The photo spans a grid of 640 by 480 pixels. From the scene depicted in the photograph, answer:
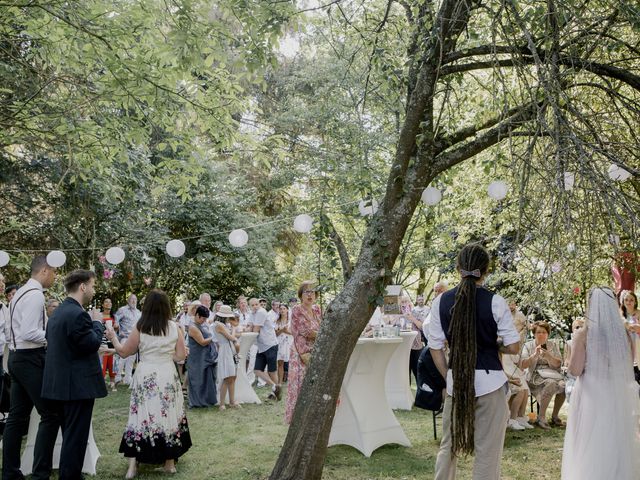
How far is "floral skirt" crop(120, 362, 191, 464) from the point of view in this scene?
18.9 ft

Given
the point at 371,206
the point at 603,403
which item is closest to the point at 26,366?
the point at 371,206

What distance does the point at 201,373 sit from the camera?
9.96 meters

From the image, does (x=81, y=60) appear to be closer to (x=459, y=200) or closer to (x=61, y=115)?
(x=61, y=115)

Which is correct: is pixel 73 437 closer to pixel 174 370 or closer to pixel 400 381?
pixel 174 370

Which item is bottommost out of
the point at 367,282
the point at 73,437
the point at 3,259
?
the point at 73,437

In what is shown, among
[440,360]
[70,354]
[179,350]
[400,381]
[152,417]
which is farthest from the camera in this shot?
[400,381]

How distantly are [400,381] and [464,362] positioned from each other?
612cm

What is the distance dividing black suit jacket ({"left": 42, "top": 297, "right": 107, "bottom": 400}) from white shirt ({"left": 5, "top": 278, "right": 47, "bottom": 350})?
1.24 ft

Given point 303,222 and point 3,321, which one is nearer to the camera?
point 3,321

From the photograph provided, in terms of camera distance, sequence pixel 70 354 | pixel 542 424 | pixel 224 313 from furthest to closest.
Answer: pixel 224 313
pixel 542 424
pixel 70 354

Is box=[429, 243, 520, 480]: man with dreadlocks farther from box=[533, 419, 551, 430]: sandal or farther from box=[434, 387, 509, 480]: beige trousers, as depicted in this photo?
box=[533, 419, 551, 430]: sandal

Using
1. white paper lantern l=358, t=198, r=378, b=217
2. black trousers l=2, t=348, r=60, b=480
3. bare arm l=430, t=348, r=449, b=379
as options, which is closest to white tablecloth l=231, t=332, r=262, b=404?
white paper lantern l=358, t=198, r=378, b=217

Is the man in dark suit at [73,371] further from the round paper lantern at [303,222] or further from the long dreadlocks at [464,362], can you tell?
the round paper lantern at [303,222]

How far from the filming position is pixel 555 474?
19.7 feet
